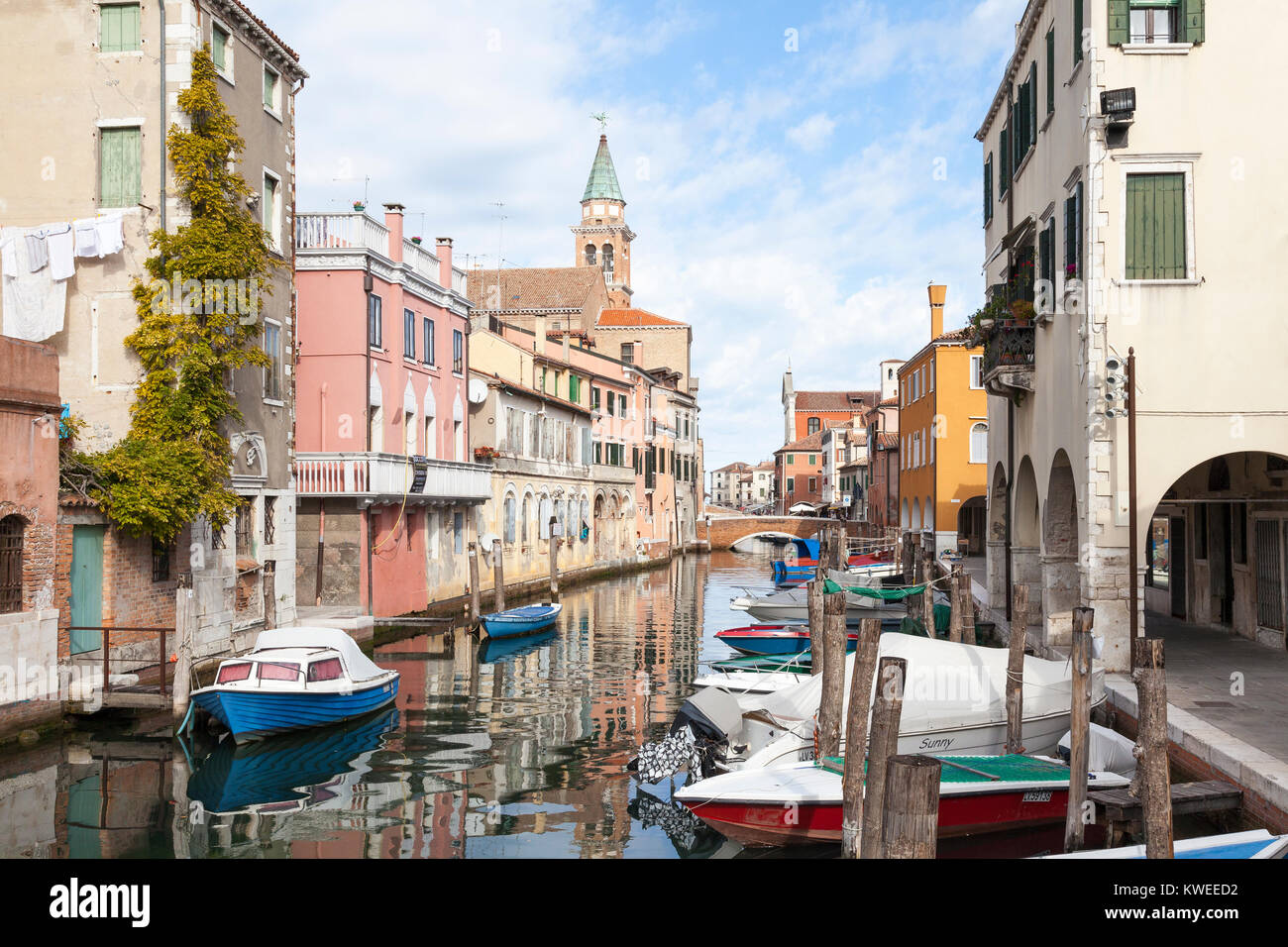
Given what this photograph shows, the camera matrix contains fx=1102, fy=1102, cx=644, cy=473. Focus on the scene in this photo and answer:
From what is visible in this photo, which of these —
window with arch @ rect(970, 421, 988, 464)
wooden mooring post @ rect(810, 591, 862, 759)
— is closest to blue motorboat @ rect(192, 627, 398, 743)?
wooden mooring post @ rect(810, 591, 862, 759)

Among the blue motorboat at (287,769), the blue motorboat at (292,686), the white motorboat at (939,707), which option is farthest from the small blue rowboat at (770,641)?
the white motorboat at (939,707)

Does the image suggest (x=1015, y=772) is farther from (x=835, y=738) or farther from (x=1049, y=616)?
(x=1049, y=616)

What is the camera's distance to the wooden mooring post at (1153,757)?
8.57m

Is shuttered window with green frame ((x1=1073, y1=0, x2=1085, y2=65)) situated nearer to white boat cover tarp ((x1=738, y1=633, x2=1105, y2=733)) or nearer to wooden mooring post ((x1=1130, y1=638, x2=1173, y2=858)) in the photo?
white boat cover tarp ((x1=738, y1=633, x2=1105, y2=733))

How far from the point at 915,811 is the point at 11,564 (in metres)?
12.8

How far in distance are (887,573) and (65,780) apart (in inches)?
1083

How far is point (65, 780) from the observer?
13484 millimetres

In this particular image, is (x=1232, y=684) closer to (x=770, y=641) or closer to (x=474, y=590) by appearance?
(x=770, y=641)

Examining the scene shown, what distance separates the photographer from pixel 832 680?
1261 cm

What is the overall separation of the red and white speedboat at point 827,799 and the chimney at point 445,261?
22064 mm

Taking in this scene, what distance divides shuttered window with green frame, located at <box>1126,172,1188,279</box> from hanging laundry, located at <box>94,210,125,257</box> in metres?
15.9

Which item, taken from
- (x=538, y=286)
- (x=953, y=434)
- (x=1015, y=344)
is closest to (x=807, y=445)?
(x=538, y=286)

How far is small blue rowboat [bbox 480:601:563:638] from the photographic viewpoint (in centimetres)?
2667

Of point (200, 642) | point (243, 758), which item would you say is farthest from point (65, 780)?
point (200, 642)
